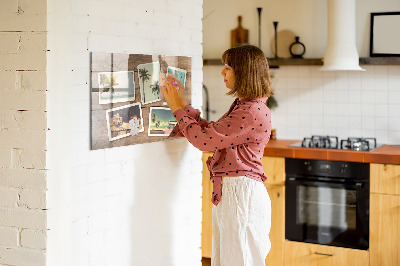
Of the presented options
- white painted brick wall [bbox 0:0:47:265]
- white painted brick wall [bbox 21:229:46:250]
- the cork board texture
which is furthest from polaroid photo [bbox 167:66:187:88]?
white painted brick wall [bbox 21:229:46:250]

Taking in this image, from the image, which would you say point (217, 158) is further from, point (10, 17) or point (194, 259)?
point (10, 17)

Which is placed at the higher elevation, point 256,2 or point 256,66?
point 256,2

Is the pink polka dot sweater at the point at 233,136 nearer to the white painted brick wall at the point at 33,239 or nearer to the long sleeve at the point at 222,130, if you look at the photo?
the long sleeve at the point at 222,130

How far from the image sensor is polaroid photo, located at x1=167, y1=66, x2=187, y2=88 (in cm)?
305

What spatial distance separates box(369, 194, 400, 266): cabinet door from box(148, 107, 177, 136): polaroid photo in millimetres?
1784

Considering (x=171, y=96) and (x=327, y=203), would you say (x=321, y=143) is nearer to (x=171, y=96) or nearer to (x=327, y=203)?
(x=327, y=203)

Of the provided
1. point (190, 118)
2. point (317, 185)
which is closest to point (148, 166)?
point (190, 118)

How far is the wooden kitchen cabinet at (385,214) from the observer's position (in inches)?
160

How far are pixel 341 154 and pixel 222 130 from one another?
171 centimetres

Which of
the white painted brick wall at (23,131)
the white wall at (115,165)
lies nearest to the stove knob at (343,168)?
the white wall at (115,165)

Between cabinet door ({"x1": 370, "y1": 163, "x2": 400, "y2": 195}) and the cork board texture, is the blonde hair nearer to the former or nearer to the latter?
the cork board texture

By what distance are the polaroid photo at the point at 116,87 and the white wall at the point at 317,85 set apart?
2540 mm

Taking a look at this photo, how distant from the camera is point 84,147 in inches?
99.5

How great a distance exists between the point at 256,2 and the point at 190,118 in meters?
2.64
